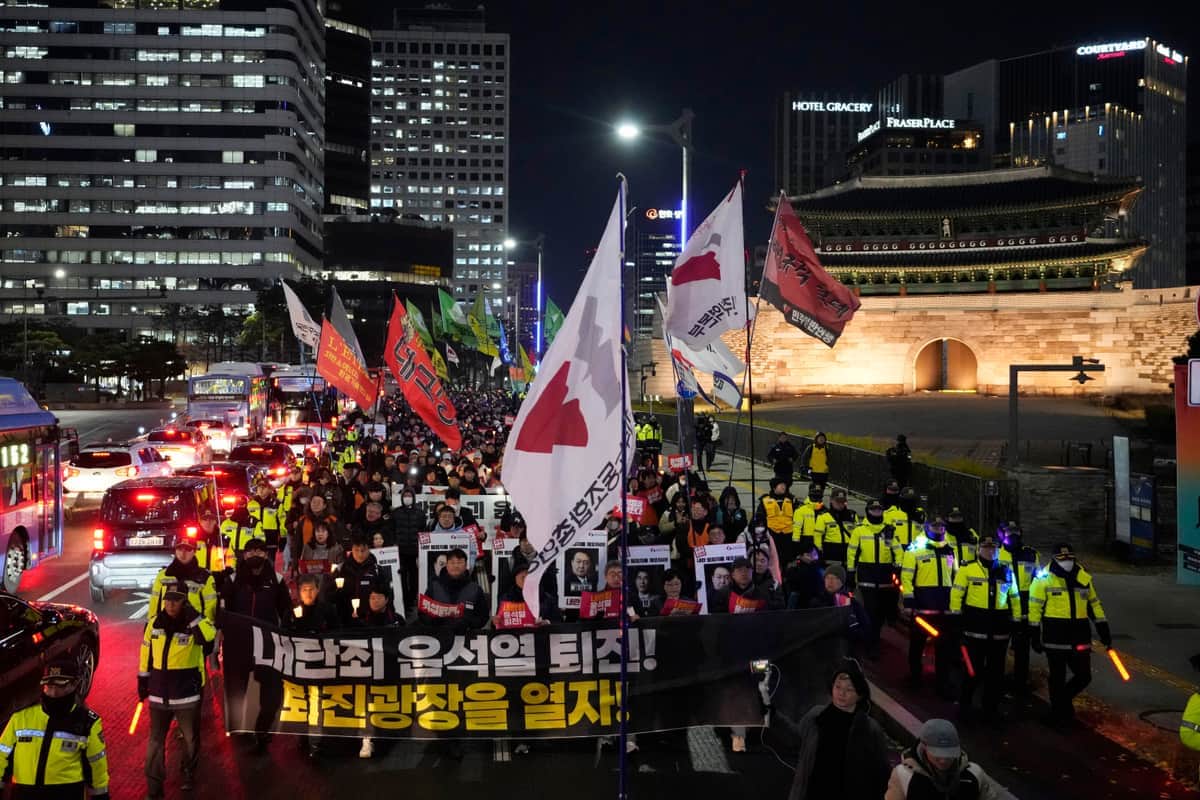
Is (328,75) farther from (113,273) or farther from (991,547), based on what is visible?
(991,547)

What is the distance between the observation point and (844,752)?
4.95 m

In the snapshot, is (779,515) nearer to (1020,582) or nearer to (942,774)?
(1020,582)

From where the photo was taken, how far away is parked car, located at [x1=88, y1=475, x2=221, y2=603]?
13.1m

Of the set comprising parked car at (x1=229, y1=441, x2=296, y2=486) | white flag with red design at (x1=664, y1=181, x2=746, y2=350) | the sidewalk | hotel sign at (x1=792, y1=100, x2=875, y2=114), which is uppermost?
hotel sign at (x1=792, y1=100, x2=875, y2=114)

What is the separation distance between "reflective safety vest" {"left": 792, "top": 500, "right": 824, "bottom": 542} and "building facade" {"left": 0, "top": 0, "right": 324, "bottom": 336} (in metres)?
103

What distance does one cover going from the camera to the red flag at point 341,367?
17781 mm

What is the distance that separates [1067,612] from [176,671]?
713 cm

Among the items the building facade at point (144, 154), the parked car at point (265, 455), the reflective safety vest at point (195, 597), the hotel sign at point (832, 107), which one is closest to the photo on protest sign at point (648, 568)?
the reflective safety vest at point (195, 597)

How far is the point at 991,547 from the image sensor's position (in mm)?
9328

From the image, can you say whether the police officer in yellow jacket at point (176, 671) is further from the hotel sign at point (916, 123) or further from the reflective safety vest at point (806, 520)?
the hotel sign at point (916, 123)

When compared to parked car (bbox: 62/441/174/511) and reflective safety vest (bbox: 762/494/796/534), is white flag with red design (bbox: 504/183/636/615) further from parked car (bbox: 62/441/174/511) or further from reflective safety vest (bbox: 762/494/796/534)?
parked car (bbox: 62/441/174/511)

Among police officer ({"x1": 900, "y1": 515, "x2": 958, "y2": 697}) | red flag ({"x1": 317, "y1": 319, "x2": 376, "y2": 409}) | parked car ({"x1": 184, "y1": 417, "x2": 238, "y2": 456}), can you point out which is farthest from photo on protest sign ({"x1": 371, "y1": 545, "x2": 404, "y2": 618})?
parked car ({"x1": 184, "y1": 417, "x2": 238, "y2": 456})

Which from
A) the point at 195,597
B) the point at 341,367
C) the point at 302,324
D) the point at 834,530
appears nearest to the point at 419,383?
the point at 341,367

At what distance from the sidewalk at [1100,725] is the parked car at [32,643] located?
278 inches
